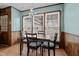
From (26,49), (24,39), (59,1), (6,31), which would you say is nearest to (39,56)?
(26,49)

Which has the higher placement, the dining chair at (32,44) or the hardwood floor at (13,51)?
the dining chair at (32,44)

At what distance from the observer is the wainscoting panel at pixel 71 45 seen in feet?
5.12

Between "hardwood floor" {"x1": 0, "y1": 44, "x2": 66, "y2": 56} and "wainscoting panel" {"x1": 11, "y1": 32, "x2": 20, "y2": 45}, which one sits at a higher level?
"wainscoting panel" {"x1": 11, "y1": 32, "x2": 20, "y2": 45}

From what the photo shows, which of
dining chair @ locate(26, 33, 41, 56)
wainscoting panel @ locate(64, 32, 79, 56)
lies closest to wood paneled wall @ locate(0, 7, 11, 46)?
dining chair @ locate(26, 33, 41, 56)

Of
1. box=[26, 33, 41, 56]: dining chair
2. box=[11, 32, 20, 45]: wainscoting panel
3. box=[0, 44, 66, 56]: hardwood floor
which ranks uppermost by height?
box=[11, 32, 20, 45]: wainscoting panel

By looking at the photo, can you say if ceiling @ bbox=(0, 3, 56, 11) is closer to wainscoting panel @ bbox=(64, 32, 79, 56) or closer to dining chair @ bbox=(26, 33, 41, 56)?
dining chair @ bbox=(26, 33, 41, 56)

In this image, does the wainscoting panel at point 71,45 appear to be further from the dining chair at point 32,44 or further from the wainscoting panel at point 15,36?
the wainscoting panel at point 15,36

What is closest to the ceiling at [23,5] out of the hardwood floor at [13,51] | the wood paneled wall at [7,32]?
the wood paneled wall at [7,32]

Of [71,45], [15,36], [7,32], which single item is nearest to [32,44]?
[15,36]

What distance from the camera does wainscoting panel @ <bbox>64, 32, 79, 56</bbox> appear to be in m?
1.56

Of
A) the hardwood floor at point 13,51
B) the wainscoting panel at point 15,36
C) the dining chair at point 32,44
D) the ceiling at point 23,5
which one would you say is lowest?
the hardwood floor at point 13,51

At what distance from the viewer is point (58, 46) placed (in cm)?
163

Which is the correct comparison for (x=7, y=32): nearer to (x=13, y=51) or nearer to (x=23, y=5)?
(x=13, y=51)

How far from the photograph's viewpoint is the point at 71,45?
5.34 feet
